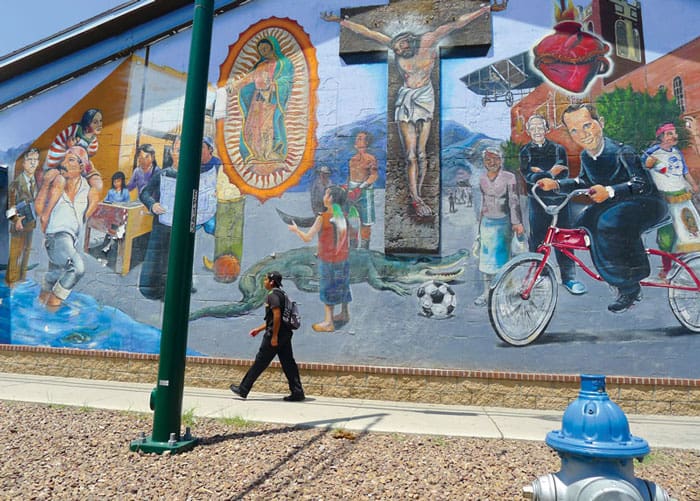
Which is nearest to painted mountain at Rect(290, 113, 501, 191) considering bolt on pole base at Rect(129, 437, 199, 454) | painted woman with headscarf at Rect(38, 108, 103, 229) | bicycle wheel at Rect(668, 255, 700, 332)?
bicycle wheel at Rect(668, 255, 700, 332)

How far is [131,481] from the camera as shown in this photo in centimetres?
385

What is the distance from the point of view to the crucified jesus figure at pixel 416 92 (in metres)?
8.17

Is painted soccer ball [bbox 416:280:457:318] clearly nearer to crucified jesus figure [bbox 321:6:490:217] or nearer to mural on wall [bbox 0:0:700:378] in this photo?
mural on wall [bbox 0:0:700:378]

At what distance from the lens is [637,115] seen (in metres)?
7.75

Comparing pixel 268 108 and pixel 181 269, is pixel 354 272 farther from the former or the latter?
pixel 181 269

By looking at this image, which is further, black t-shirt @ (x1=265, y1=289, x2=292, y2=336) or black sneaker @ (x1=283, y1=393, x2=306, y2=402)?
black sneaker @ (x1=283, y1=393, x2=306, y2=402)

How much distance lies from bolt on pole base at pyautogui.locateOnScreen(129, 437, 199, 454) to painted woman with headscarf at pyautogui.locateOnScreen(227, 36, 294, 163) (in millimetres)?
5240

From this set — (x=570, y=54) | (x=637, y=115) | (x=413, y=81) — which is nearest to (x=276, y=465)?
(x=413, y=81)

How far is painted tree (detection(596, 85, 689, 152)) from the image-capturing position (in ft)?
25.1

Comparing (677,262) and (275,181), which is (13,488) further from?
(677,262)

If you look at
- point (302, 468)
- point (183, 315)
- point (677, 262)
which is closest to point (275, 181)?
point (183, 315)

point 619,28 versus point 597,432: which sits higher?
point 619,28

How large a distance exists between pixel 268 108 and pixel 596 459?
7.60m

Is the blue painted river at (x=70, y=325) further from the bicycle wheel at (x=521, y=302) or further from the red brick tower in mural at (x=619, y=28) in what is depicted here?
the red brick tower in mural at (x=619, y=28)
